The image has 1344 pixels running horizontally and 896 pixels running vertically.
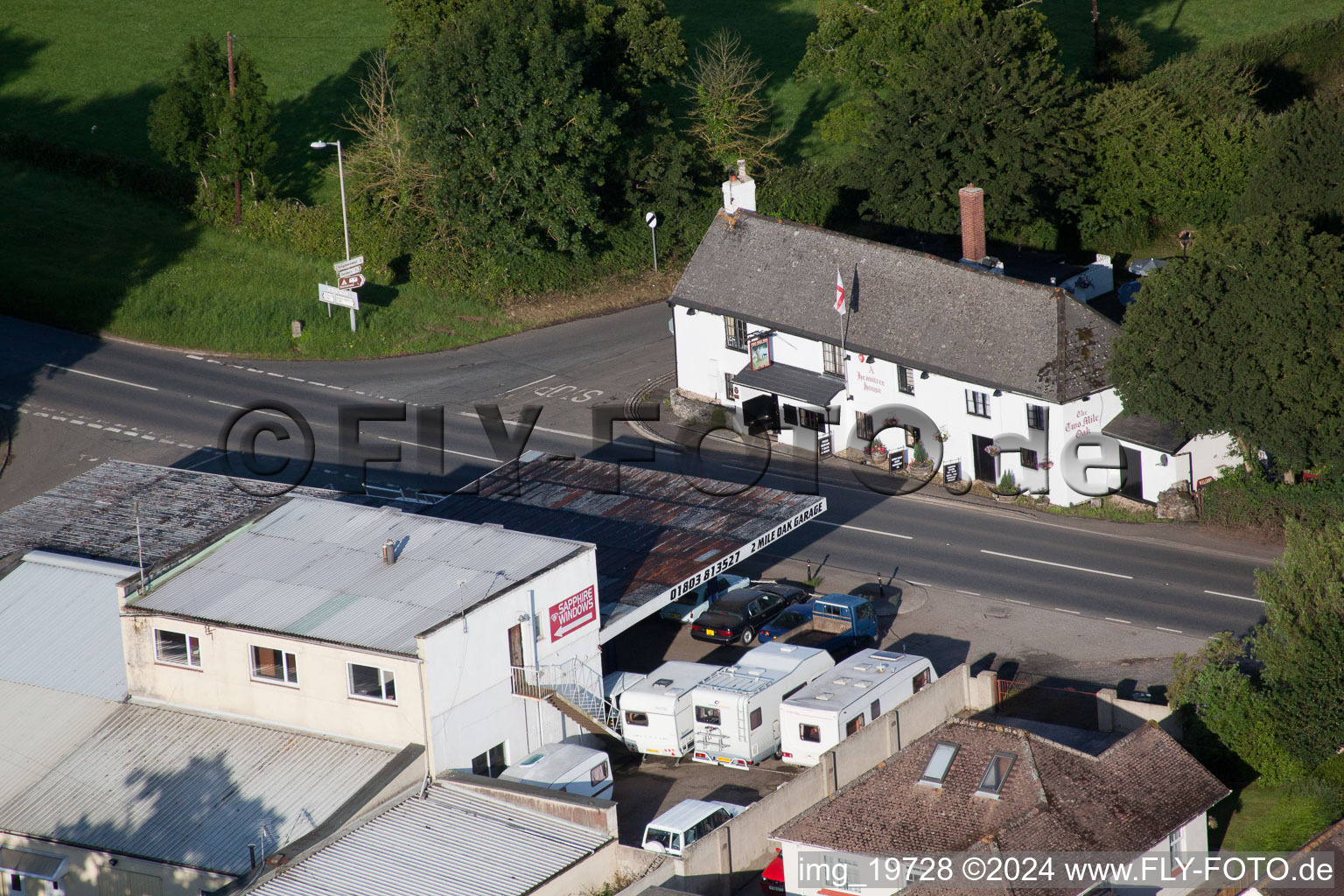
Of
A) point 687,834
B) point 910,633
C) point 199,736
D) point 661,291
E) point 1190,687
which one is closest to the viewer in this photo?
point 687,834

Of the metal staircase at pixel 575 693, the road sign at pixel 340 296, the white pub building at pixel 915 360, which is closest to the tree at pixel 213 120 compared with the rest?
the road sign at pixel 340 296

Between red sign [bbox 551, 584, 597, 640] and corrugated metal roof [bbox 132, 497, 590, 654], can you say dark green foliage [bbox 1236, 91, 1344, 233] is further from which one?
corrugated metal roof [bbox 132, 497, 590, 654]

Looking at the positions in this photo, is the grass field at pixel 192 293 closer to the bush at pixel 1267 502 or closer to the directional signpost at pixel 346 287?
the directional signpost at pixel 346 287

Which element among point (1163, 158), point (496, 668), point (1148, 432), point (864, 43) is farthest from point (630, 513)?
point (864, 43)

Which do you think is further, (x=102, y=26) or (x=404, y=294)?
(x=102, y=26)

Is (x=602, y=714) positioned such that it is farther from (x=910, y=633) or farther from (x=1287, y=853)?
(x=1287, y=853)

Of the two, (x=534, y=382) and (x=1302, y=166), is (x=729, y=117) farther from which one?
(x=1302, y=166)

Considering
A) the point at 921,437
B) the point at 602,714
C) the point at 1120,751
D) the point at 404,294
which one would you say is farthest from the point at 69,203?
the point at 1120,751
